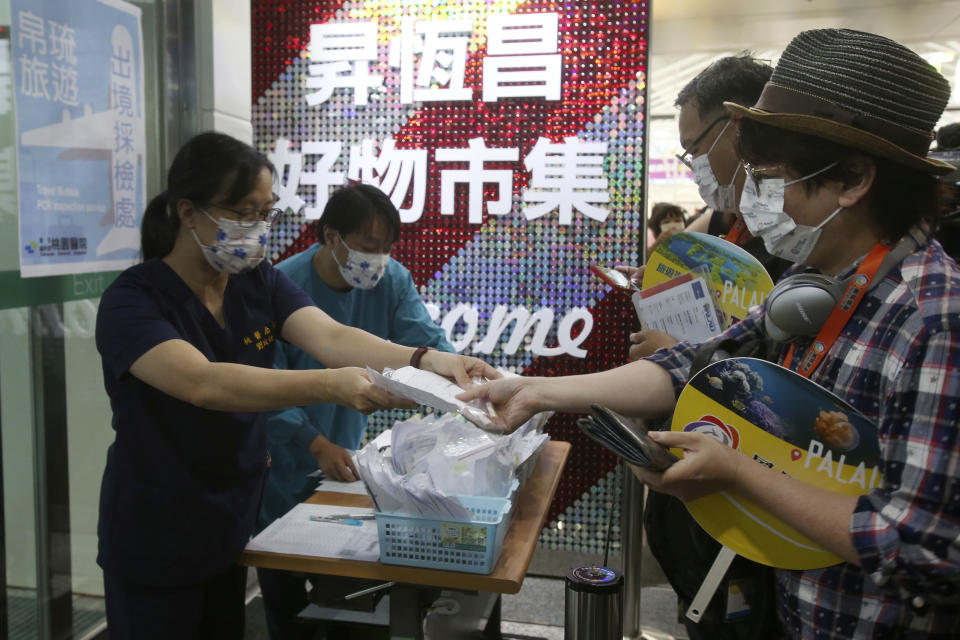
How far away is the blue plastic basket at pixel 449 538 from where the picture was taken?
161cm

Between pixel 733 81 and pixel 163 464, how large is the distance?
1729 mm

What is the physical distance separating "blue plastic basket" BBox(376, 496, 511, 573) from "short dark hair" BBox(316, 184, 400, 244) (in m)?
1.23

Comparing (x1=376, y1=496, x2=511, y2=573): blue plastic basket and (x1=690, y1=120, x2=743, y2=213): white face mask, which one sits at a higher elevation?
(x1=690, y1=120, x2=743, y2=213): white face mask

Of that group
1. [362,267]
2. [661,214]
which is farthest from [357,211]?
[661,214]

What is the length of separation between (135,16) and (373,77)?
985 millimetres

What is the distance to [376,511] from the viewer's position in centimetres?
165

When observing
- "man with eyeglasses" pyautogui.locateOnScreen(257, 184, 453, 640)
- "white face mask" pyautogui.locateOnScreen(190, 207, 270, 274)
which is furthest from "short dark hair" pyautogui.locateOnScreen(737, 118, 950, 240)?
"man with eyeglasses" pyautogui.locateOnScreen(257, 184, 453, 640)

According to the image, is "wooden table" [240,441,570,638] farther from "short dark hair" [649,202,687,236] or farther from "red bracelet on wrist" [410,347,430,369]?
"short dark hair" [649,202,687,236]

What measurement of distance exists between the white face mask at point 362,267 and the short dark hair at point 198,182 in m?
0.71

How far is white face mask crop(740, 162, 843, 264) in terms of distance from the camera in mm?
1229

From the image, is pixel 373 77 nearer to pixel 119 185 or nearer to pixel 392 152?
pixel 392 152

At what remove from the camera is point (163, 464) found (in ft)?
5.58

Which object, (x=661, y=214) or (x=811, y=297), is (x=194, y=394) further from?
(x=661, y=214)

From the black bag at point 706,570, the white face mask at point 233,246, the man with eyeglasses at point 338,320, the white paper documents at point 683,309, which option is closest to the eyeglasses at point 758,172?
the black bag at point 706,570
